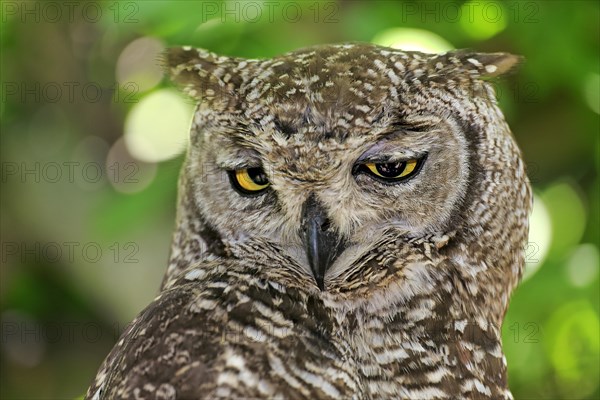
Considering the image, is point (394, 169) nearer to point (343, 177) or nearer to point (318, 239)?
point (343, 177)

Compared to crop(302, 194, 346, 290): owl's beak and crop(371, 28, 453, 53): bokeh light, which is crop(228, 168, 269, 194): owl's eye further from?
crop(371, 28, 453, 53): bokeh light

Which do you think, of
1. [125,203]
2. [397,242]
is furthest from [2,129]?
[397,242]

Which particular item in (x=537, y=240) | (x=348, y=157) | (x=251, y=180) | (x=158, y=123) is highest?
(x=348, y=157)

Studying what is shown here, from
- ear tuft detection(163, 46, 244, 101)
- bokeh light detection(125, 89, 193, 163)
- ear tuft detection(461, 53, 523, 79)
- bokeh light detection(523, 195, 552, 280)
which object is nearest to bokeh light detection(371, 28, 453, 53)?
ear tuft detection(461, 53, 523, 79)

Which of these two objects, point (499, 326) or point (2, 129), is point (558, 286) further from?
point (2, 129)

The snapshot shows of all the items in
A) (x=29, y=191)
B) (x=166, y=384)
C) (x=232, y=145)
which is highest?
(x=232, y=145)

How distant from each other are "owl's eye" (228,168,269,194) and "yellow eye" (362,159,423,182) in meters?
0.30

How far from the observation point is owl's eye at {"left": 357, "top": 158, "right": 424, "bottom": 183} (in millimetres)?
2277

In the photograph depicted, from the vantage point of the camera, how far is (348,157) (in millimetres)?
2217

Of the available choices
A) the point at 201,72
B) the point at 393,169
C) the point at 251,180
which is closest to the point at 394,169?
the point at 393,169

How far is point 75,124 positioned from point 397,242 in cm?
343

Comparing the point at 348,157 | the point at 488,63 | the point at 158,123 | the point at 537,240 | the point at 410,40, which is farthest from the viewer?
the point at 158,123

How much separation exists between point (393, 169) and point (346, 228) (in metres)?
0.21

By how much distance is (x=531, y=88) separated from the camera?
3.77 metres
